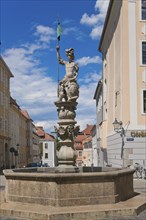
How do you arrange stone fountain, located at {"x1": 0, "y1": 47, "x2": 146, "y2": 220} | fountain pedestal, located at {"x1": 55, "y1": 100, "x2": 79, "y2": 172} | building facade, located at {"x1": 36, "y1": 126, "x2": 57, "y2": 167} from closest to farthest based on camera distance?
stone fountain, located at {"x1": 0, "y1": 47, "x2": 146, "y2": 220} < fountain pedestal, located at {"x1": 55, "y1": 100, "x2": 79, "y2": 172} < building facade, located at {"x1": 36, "y1": 126, "x2": 57, "y2": 167}

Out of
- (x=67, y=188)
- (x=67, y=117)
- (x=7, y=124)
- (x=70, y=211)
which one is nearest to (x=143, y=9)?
(x=67, y=117)

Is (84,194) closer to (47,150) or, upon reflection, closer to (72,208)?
(72,208)

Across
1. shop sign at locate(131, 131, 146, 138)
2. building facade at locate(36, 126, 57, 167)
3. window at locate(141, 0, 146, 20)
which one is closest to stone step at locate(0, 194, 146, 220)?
shop sign at locate(131, 131, 146, 138)

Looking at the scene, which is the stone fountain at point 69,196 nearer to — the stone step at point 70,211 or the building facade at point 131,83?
the stone step at point 70,211

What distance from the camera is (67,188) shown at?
1030 centimetres

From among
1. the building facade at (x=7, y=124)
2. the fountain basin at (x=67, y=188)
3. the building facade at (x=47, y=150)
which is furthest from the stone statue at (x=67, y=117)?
the building facade at (x=47, y=150)

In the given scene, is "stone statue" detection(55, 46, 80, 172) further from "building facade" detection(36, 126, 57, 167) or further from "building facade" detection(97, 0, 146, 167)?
"building facade" detection(36, 126, 57, 167)

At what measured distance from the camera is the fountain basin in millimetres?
10273

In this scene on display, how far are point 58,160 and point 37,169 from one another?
218 centimetres

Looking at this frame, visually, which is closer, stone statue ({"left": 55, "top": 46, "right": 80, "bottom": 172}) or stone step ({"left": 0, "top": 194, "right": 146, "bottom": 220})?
stone step ({"left": 0, "top": 194, "right": 146, "bottom": 220})

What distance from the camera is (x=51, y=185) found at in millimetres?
10320

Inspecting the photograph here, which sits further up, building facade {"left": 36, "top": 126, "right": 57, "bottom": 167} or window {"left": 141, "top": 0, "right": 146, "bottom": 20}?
window {"left": 141, "top": 0, "right": 146, "bottom": 20}

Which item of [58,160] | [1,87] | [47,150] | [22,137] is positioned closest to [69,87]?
[58,160]

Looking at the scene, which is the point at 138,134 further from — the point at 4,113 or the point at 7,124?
the point at 7,124
